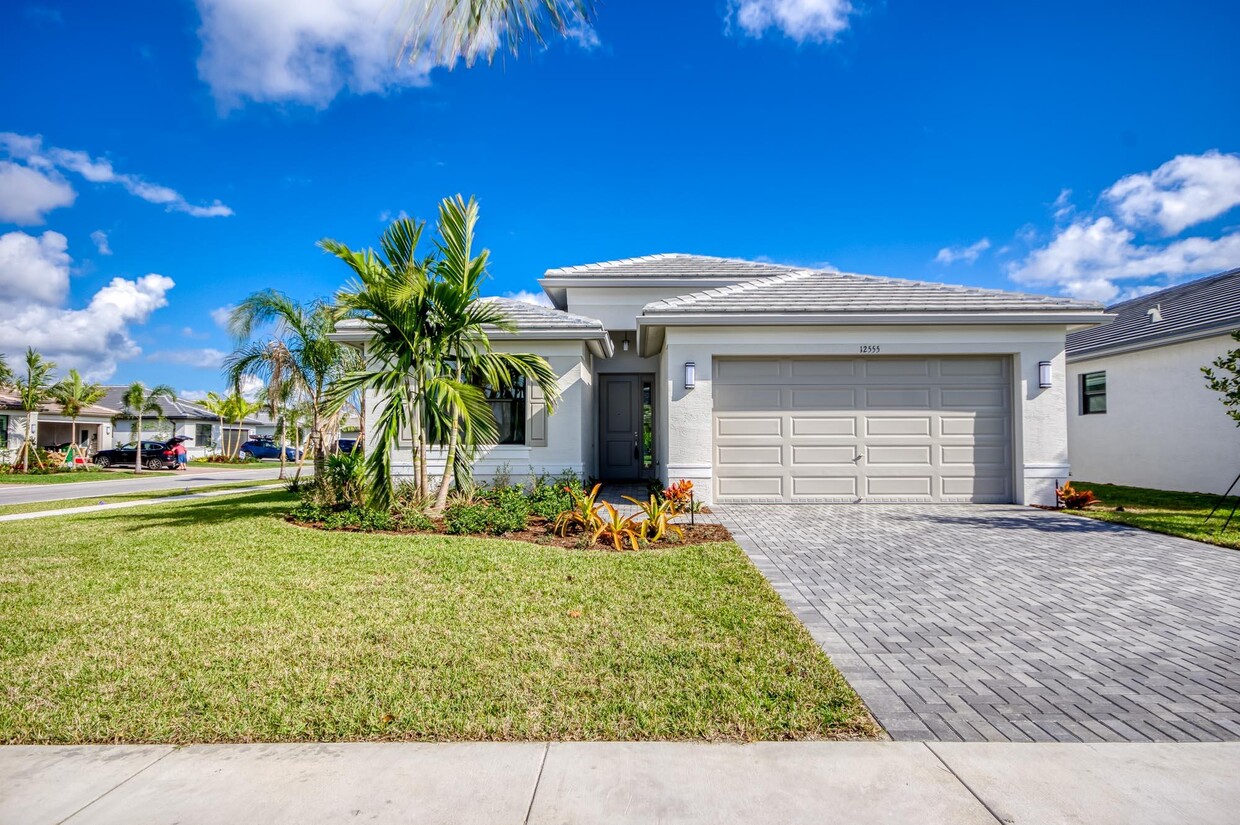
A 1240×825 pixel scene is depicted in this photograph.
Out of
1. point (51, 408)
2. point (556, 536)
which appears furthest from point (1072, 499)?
point (51, 408)

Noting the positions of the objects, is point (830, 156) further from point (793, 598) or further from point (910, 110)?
point (793, 598)

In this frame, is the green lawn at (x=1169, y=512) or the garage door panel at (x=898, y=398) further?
the garage door panel at (x=898, y=398)

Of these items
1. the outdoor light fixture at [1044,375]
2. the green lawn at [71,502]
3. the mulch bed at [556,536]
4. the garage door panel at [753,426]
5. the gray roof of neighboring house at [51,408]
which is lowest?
the green lawn at [71,502]

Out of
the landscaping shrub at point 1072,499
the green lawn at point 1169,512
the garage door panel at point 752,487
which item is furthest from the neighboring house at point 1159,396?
the garage door panel at point 752,487

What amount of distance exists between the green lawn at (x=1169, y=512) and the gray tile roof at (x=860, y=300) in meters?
3.50

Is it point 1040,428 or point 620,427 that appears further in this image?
point 620,427

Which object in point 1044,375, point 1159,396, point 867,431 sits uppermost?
point 1044,375

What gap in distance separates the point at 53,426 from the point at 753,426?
1651 inches

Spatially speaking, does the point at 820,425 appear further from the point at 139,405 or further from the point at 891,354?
the point at 139,405

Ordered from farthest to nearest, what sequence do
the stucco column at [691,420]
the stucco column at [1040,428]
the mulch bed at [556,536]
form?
the stucco column at [691,420] < the stucco column at [1040,428] < the mulch bed at [556,536]

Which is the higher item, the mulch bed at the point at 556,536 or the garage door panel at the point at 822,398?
the garage door panel at the point at 822,398

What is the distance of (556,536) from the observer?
7.87 metres

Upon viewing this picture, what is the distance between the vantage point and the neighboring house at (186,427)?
1474 inches

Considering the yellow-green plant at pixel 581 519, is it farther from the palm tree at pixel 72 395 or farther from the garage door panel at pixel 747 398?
the palm tree at pixel 72 395
